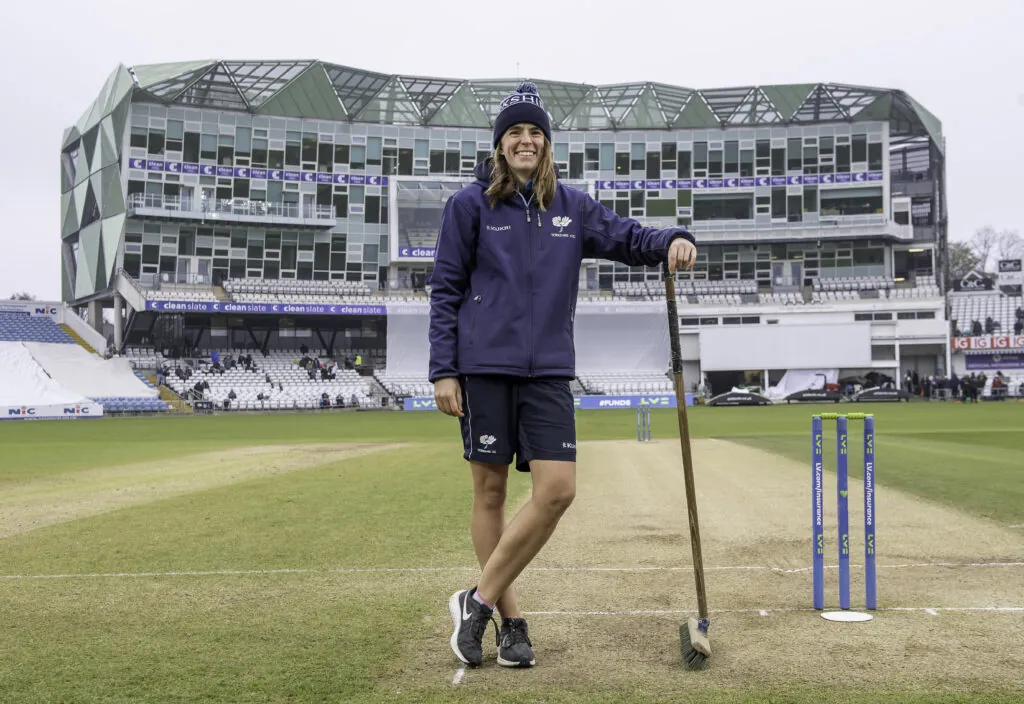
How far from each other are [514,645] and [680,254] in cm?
204

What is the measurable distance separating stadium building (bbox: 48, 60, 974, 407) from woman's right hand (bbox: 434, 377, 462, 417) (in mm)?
57960

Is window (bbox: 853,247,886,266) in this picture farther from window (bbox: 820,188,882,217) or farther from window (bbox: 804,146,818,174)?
window (bbox: 804,146,818,174)

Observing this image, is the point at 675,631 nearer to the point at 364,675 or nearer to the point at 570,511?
the point at 364,675

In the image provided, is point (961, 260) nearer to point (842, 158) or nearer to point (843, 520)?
point (842, 158)

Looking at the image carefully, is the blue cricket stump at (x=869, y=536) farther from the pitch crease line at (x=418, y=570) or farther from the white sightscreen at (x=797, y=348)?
the white sightscreen at (x=797, y=348)

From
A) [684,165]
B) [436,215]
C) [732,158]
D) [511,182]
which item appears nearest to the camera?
[511,182]

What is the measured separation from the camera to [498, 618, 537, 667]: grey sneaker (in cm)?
430

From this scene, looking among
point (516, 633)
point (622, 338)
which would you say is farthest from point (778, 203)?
point (516, 633)

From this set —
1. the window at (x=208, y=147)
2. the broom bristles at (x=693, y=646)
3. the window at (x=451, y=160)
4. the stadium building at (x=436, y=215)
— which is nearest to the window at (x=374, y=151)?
the stadium building at (x=436, y=215)

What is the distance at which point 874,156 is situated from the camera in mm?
74812

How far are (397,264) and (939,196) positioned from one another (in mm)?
47400

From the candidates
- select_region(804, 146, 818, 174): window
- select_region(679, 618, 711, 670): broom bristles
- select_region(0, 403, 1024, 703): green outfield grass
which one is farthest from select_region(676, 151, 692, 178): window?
select_region(679, 618, 711, 670): broom bristles

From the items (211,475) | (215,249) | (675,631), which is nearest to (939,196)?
(215,249)

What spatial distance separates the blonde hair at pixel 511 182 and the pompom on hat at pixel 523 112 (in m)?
0.10
